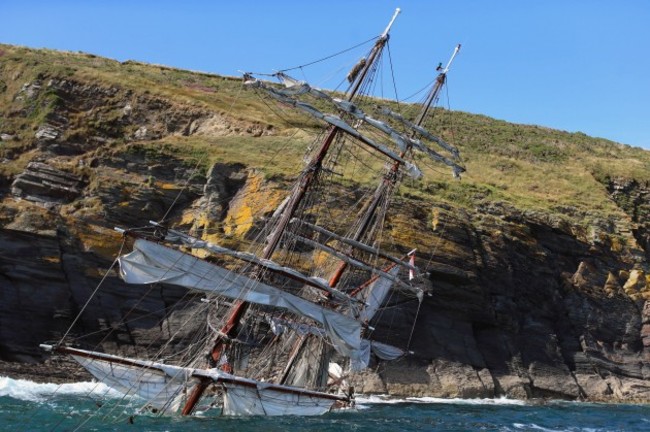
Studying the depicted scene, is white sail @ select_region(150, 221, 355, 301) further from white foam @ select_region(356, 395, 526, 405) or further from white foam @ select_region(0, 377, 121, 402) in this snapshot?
white foam @ select_region(356, 395, 526, 405)

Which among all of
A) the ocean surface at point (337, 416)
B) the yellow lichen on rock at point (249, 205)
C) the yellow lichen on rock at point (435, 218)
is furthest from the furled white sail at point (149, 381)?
the yellow lichen on rock at point (435, 218)

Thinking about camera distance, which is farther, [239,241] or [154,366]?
[239,241]

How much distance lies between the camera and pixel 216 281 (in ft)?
83.7

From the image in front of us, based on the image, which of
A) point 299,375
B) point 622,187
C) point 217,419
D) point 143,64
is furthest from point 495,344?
point 143,64

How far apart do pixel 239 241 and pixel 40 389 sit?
1190 centimetres

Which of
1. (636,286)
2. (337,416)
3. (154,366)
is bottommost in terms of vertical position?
(337,416)

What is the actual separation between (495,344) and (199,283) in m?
19.8

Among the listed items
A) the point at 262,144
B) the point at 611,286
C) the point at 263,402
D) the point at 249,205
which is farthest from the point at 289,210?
the point at 611,286

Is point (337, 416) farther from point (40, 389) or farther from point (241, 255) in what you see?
point (40, 389)

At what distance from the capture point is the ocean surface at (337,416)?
21656 mm

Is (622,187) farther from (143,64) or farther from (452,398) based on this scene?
(143,64)

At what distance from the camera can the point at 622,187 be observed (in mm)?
61562

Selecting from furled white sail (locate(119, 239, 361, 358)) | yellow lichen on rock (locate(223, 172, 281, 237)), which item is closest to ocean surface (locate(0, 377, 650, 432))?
furled white sail (locate(119, 239, 361, 358))

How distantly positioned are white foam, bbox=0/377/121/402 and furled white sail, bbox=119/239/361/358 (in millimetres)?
4506
